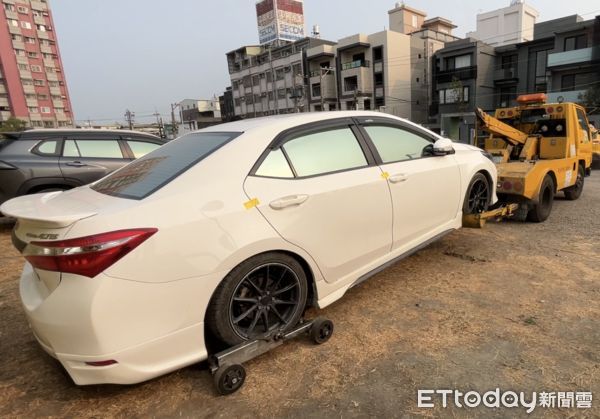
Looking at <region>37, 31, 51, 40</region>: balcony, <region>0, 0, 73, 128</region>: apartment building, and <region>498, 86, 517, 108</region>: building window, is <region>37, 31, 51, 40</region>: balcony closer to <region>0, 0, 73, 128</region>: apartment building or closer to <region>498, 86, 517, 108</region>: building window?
<region>0, 0, 73, 128</region>: apartment building

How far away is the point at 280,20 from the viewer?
48.3m

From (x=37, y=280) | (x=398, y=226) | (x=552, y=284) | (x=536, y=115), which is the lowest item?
(x=552, y=284)

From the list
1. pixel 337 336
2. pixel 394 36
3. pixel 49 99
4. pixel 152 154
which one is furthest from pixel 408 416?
pixel 49 99

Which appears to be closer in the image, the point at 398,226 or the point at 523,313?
the point at 523,313

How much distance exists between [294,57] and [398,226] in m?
44.3

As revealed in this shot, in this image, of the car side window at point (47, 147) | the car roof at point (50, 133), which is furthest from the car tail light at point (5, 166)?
the car roof at point (50, 133)

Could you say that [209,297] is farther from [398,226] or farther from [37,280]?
[398,226]

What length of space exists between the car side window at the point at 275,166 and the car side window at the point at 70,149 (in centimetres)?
488

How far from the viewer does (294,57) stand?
43.7m

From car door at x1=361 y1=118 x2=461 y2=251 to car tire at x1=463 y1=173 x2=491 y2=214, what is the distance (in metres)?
0.33

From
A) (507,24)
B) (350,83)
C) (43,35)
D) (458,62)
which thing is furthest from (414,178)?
(43,35)

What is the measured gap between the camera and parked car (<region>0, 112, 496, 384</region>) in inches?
71.4

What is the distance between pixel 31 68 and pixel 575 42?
226ft

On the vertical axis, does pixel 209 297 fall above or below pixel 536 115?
below
